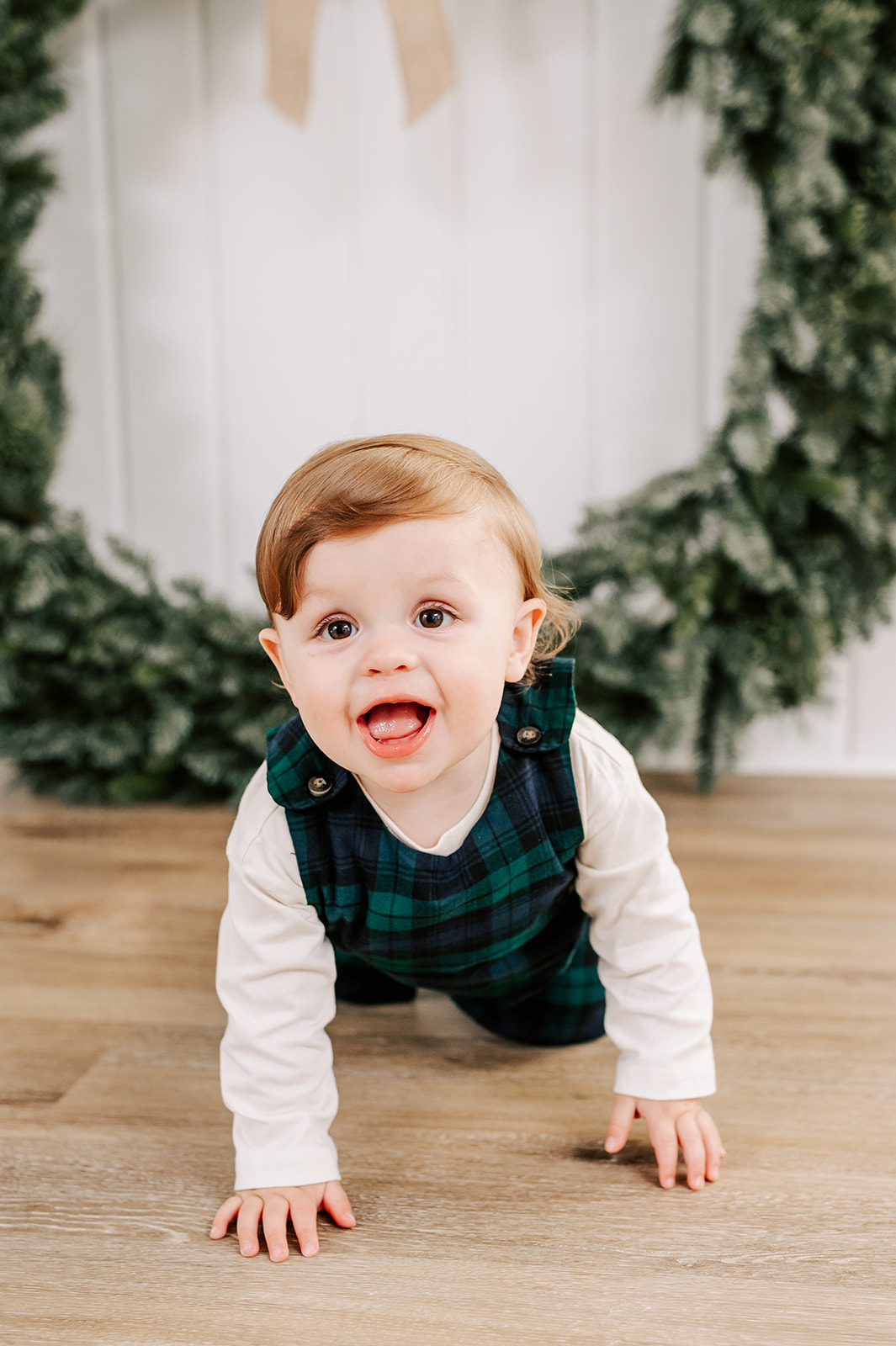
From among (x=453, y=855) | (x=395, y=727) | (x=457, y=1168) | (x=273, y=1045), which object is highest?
(x=395, y=727)

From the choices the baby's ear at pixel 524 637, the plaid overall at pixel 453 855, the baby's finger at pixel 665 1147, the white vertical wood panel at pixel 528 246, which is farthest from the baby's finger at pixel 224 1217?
the white vertical wood panel at pixel 528 246

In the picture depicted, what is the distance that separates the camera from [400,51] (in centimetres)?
158

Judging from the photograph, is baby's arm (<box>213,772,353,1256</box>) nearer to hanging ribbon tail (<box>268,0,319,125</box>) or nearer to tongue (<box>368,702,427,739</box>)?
tongue (<box>368,702,427,739</box>)

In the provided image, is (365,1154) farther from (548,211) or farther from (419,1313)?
(548,211)

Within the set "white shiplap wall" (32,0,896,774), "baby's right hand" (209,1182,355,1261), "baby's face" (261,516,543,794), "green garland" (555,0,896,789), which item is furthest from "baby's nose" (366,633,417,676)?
"white shiplap wall" (32,0,896,774)

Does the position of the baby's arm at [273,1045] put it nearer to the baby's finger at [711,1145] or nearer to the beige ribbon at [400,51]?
the baby's finger at [711,1145]

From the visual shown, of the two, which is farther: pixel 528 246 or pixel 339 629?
pixel 528 246

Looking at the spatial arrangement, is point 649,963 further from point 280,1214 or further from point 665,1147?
point 280,1214

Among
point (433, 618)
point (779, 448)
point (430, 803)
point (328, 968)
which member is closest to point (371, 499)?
point (433, 618)

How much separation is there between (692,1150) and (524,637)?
15.4 inches

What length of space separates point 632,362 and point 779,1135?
4.14 feet

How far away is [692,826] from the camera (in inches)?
61.6

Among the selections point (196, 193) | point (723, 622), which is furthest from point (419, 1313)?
point (196, 193)

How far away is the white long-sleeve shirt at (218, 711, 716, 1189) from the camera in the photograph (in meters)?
0.76
